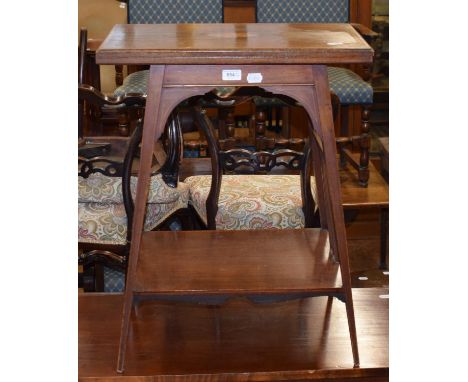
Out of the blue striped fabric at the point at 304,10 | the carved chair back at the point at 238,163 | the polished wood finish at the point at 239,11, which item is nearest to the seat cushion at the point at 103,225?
the carved chair back at the point at 238,163

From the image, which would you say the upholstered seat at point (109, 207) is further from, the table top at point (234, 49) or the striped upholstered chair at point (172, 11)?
the striped upholstered chair at point (172, 11)

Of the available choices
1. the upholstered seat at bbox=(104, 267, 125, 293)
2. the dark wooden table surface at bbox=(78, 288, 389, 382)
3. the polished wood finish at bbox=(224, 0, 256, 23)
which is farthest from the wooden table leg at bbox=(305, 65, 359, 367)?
the polished wood finish at bbox=(224, 0, 256, 23)

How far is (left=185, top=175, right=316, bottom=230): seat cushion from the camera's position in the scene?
11.2 ft

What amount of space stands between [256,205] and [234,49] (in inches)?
62.6

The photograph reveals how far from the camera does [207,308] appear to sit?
2396mm

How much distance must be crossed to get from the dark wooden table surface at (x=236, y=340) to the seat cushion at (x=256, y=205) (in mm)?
976

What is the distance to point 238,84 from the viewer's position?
6.25 ft

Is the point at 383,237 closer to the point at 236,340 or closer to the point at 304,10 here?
the point at 304,10

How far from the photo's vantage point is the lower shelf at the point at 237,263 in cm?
207

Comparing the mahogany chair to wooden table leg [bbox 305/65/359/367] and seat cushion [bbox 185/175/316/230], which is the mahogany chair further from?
wooden table leg [bbox 305/65/359/367]
